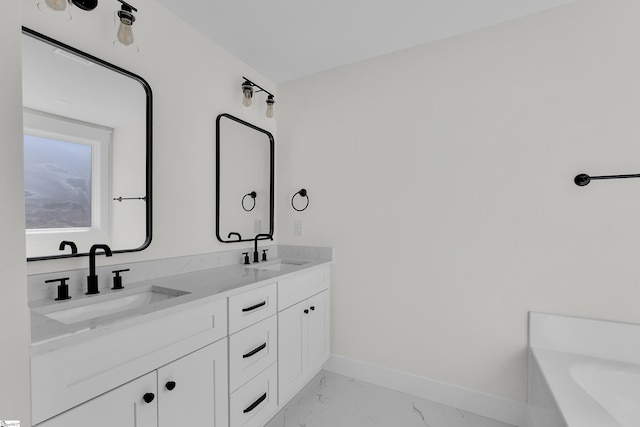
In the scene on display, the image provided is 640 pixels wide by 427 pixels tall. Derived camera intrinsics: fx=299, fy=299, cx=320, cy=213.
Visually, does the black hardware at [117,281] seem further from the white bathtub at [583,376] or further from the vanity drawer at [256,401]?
the white bathtub at [583,376]

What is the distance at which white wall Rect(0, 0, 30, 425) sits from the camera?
24.5 inches

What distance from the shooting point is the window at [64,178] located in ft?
3.88

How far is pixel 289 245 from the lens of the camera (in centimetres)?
251

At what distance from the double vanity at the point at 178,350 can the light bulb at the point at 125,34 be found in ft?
3.50

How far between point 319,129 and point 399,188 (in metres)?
0.81

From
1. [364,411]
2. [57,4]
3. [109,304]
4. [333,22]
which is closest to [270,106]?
[333,22]

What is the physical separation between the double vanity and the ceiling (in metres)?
1.50

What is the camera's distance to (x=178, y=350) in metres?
1.14

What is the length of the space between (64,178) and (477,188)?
214 cm

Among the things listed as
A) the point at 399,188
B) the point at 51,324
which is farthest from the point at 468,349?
the point at 51,324

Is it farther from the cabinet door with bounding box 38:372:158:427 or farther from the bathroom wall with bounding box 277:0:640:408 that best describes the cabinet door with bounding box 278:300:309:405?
the cabinet door with bounding box 38:372:158:427

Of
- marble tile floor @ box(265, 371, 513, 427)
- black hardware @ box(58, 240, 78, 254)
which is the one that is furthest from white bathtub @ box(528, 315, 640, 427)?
black hardware @ box(58, 240, 78, 254)

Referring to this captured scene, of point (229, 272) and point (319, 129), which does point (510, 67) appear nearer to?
point (319, 129)

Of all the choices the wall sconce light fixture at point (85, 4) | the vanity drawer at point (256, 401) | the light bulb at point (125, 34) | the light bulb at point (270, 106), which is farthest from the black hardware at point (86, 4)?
the vanity drawer at point (256, 401)
